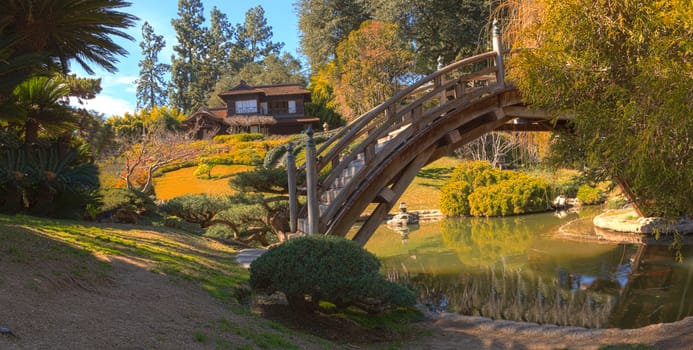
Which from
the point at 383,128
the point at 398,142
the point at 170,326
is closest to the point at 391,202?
the point at 398,142

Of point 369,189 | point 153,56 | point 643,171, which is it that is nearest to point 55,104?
point 369,189

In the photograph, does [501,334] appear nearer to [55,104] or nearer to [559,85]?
[559,85]

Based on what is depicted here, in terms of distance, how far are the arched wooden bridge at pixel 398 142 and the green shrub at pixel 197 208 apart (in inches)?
208

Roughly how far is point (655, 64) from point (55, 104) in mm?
9694

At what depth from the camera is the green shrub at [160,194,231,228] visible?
13.7 m

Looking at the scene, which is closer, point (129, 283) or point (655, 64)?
point (129, 283)

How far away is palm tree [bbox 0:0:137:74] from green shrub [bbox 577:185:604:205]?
69.3ft

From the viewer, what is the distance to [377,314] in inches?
Answer: 291

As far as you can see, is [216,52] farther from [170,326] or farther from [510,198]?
[170,326]

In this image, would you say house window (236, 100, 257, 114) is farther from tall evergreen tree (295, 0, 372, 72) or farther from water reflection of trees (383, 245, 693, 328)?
water reflection of trees (383, 245, 693, 328)

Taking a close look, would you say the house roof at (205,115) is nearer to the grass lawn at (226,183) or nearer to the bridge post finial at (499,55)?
the grass lawn at (226,183)

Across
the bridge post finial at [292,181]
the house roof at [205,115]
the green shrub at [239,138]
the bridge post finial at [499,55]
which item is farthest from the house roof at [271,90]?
the bridge post finial at [292,181]

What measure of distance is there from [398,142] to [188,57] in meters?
68.0

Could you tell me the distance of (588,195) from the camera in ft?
81.5
